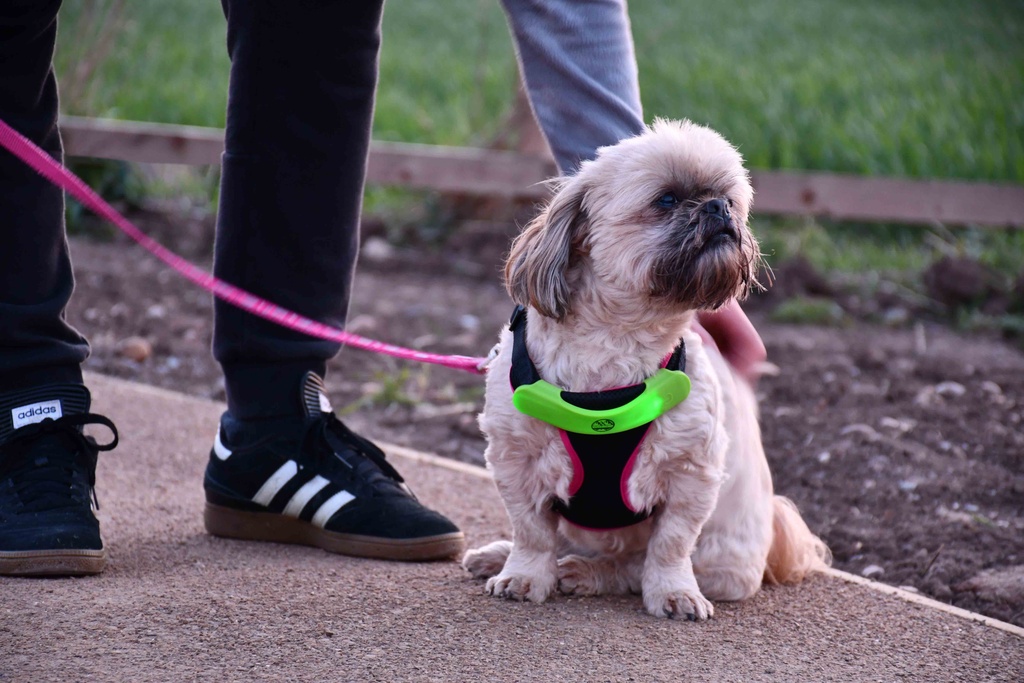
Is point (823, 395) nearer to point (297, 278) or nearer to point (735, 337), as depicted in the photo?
point (735, 337)

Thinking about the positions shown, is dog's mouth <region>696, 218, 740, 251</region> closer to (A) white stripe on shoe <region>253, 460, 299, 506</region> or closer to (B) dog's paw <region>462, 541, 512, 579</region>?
(B) dog's paw <region>462, 541, 512, 579</region>

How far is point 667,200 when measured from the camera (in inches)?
90.0

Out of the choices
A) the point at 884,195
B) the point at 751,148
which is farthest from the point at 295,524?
the point at 751,148

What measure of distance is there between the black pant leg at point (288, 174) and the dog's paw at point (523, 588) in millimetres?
720

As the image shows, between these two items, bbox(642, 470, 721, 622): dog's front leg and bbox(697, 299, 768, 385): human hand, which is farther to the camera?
bbox(697, 299, 768, 385): human hand

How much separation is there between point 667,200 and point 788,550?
900 millimetres

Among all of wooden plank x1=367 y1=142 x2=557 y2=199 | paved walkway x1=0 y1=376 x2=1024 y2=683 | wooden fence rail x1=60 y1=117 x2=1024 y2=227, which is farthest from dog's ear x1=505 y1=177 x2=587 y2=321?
wooden plank x1=367 y1=142 x2=557 y2=199

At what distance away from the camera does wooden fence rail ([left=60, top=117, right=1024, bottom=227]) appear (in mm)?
5887

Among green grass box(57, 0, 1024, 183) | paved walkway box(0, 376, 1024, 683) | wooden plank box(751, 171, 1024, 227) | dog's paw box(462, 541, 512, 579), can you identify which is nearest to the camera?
paved walkway box(0, 376, 1024, 683)

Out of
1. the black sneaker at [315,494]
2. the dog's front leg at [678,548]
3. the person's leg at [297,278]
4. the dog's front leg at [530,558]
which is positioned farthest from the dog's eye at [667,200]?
the black sneaker at [315,494]

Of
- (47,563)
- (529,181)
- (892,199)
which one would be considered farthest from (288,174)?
(892,199)

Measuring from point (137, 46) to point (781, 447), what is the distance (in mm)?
9464

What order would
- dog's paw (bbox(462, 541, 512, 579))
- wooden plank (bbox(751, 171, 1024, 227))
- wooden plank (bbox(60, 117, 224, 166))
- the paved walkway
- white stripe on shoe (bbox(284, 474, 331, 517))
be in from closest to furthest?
the paved walkway → dog's paw (bbox(462, 541, 512, 579)) → white stripe on shoe (bbox(284, 474, 331, 517)) → wooden plank (bbox(751, 171, 1024, 227)) → wooden plank (bbox(60, 117, 224, 166))

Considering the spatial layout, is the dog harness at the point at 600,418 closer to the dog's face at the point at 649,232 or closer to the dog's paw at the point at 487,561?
the dog's face at the point at 649,232
